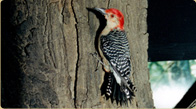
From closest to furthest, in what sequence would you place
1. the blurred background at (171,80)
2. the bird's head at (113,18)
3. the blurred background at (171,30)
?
the bird's head at (113,18), the blurred background at (171,30), the blurred background at (171,80)

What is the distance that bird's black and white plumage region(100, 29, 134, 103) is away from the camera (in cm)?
145

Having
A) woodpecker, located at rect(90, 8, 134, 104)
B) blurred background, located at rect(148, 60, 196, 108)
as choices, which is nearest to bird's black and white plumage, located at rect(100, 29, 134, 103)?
woodpecker, located at rect(90, 8, 134, 104)

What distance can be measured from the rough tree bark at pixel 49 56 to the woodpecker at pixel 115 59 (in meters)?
0.06

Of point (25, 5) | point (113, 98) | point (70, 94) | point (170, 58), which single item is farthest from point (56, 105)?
point (170, 58)

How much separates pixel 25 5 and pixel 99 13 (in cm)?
53

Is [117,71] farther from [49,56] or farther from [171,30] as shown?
[171,30]

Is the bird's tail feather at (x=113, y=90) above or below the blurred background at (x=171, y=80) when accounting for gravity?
above

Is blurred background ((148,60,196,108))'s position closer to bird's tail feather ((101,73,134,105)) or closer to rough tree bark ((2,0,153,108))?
bird's tail feather ((101,73,134,105))

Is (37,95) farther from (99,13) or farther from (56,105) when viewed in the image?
(99,13)

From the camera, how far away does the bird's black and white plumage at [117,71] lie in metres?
1.45

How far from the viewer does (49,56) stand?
1.38 m

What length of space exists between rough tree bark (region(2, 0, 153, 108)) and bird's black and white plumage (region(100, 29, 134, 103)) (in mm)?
68

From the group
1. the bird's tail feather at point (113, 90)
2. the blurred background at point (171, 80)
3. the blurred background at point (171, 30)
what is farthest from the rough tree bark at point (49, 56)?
the blurred background at point (171, 80)

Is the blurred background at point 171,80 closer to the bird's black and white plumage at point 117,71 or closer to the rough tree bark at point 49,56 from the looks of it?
the bird's black and white plumage at point 117,71
